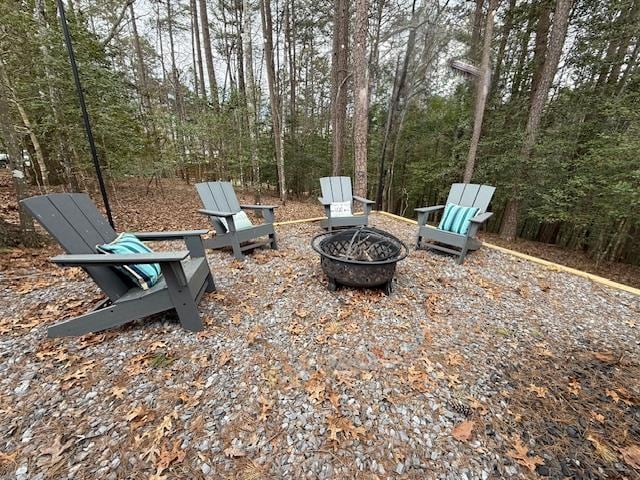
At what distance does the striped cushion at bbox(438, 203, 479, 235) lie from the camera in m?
3.21

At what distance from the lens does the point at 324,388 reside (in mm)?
1460

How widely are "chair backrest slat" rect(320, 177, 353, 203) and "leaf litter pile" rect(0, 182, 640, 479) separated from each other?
2.30m

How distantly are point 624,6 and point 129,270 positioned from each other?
8.60 meters

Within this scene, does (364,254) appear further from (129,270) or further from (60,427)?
(60,427)

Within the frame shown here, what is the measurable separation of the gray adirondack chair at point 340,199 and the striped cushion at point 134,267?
8.57 feet

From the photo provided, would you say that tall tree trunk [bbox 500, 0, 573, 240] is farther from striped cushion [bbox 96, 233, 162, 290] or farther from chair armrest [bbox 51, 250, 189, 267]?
striped cushion [bbox 96, 233, 162, 290]

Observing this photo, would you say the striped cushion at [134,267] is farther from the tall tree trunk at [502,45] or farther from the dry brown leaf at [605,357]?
the tall tree trunk at [502,45]

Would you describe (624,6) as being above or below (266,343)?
above

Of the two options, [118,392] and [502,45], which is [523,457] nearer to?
[118,392]

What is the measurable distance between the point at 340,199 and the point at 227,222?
2.20 meters

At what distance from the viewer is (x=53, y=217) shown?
5.19 feet

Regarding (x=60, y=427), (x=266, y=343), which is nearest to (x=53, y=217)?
(x=60, y=427)

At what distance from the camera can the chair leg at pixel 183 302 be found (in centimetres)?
166

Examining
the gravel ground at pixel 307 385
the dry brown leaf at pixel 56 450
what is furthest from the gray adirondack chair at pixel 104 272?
the dry brown leaf at pixel 56 450
